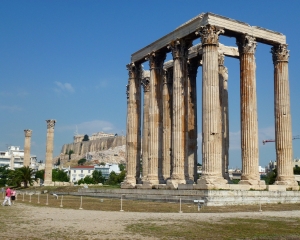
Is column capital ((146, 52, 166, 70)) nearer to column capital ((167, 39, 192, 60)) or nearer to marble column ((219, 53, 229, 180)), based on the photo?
column capital ((167, 39, 192, 60))

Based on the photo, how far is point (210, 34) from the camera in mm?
36094

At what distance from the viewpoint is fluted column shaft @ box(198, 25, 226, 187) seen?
1331 inches

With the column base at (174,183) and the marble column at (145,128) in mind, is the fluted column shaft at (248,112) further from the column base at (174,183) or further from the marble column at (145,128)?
the marble column at (145,128)

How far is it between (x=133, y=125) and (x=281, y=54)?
18082 mm

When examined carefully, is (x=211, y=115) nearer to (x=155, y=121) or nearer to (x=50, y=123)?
(x=155, y=121)

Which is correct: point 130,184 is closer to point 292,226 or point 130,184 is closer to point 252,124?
point 252,124

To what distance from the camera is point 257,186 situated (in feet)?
114

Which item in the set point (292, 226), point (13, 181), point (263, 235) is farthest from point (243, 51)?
point (13, 181)

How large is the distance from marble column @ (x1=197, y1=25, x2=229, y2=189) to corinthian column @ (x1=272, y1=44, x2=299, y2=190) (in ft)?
26.7

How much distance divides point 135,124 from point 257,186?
719 inches

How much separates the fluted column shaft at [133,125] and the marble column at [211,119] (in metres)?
14.6

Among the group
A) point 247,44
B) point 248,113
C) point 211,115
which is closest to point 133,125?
point 211,115

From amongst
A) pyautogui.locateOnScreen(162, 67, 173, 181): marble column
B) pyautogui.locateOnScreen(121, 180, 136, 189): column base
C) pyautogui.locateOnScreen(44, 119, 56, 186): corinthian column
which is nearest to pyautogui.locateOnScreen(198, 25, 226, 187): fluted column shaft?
pyautogui.locateOnScreen(162, 67, 173, 181): marble column

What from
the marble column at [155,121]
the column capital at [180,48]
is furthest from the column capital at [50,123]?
the column capital at [180,48]
